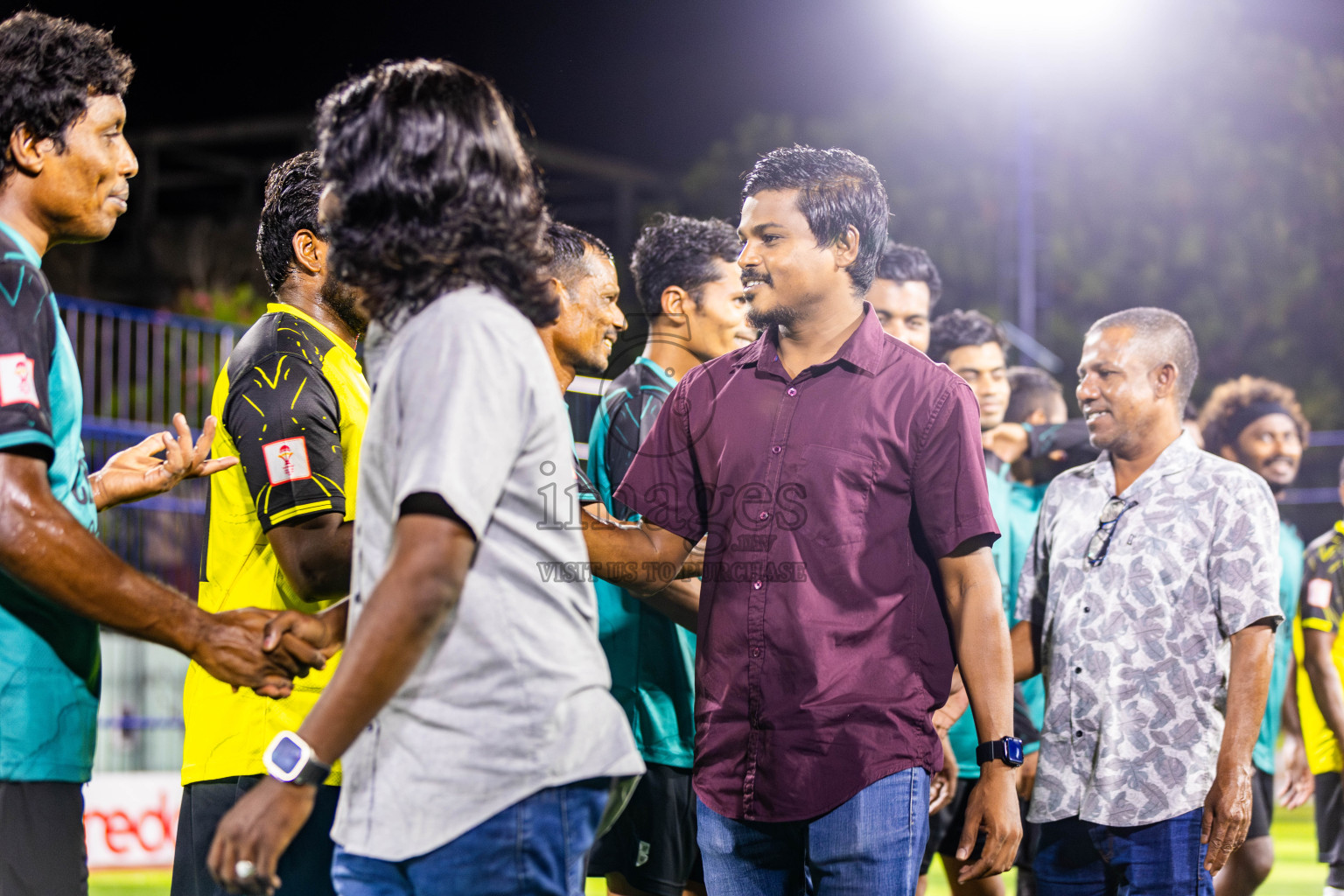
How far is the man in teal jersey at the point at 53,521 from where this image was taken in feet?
7.95

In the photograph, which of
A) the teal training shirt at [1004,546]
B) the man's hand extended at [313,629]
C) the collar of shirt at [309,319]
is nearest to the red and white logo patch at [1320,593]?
the teal training shirt at [1004,546]

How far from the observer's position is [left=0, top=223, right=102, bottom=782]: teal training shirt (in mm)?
2459

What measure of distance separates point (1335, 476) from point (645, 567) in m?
12.8

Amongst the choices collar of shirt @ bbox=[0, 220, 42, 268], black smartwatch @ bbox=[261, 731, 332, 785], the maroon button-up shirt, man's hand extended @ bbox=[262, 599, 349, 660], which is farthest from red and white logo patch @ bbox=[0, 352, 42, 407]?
the maroon button-up shirt

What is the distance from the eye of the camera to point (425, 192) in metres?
2.21

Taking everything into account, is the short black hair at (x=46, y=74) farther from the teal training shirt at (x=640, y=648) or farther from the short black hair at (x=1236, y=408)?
the short black hair at (x=1236, y=408)

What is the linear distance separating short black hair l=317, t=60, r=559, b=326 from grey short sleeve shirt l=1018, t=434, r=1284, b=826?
2594mm

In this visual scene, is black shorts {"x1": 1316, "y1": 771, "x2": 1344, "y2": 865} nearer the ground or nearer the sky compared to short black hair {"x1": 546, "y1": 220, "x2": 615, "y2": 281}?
nearer the ground

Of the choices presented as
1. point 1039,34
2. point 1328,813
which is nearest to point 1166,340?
point 1328,813

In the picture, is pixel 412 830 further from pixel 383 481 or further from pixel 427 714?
pixel 383 481

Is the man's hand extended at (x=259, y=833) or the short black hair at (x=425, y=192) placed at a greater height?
the short black hair at (x=425, y=192)

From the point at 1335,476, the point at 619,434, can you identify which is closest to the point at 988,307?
the point at 1335,476

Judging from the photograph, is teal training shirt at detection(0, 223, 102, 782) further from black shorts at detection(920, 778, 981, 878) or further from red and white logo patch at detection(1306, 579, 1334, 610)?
red and white logo patch at detection(1306, 579, 1334, 610)

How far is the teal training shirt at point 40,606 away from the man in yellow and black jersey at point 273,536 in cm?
42
